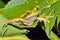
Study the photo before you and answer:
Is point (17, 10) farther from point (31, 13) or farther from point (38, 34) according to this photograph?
point (38, 34)

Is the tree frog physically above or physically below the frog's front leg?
above

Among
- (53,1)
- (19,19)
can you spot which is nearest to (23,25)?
(19,19)

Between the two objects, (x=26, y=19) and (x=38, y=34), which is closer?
(x=26, y=19)

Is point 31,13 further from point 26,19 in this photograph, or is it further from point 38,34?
point 38,34

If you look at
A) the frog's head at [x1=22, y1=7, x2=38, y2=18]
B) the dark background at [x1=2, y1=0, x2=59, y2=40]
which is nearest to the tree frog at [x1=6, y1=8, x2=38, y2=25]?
the frog's head at [x1=22, y1=7, x2=38, y2=18]

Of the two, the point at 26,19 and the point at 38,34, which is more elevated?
the point at 26,19

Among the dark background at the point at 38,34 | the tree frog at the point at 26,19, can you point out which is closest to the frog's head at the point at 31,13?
the tree frog at the point at 26,19

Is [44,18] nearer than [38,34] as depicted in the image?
Yes

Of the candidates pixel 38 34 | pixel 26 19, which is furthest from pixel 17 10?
pixel 38 34

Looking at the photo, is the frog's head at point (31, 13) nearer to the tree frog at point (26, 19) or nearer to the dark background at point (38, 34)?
the tree frog at point (26, 19)

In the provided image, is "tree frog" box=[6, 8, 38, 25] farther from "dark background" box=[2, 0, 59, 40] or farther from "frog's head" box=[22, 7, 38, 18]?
"dark background" box=[2, 0, 59, 40]

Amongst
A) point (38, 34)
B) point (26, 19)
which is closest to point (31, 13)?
point (26, 19)
